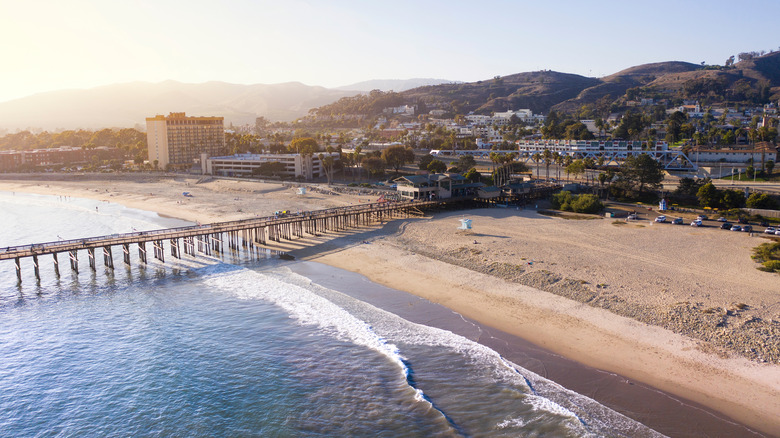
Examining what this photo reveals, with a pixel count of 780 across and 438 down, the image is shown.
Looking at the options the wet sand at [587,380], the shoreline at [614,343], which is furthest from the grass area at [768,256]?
the wet sand at [587,380]

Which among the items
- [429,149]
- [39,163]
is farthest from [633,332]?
[39,163]

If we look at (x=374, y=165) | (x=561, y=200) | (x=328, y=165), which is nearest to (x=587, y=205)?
(x=561, y=200)

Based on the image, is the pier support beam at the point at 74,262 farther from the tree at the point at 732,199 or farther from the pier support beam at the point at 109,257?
the tree at the point at 732,199

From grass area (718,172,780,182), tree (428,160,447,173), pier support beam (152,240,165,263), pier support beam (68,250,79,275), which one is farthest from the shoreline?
grass area (718,172,780,182)

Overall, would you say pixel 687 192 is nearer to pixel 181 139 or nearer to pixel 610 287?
pixel 610 287

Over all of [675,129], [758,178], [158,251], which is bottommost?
[158,251]

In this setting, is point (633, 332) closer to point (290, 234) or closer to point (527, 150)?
point (290, 234)
